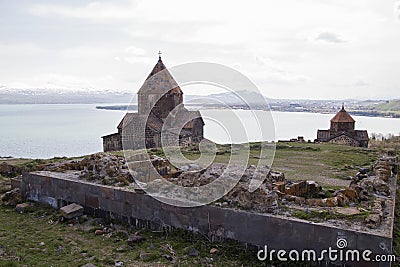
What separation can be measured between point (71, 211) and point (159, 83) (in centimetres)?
1546

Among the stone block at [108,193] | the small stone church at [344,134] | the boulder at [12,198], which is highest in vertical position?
the small stone church at [344,134]

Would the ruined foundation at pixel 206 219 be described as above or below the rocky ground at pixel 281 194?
below

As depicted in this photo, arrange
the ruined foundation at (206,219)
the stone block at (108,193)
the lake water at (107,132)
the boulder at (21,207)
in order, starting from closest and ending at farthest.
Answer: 1. the ruined foundation at (206,219)
2. the stone block at (108,193)
3. the boulder at (21,207)
4. the lake water at (107,132)

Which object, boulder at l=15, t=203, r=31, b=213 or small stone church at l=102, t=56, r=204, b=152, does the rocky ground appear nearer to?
boulder at l=15, t=203, r=31, b=213

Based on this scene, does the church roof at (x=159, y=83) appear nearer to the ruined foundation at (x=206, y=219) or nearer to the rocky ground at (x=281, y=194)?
the ruined foundation at (x=206, y=219)

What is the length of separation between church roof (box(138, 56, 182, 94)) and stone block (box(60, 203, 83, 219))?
1477 centimetres

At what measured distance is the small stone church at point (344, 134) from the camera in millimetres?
27953

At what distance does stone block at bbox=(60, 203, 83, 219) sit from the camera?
23.5 ft

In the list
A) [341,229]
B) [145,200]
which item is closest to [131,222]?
[145,200]

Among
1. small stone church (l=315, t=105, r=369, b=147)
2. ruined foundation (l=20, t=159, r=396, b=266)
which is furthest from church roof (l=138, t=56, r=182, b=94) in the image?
small stone church (l=315, t=105, r=369, b=147)

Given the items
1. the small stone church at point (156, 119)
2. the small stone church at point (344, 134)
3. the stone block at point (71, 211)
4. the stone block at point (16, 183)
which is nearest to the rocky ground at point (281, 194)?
the stone block at point (71, 211)

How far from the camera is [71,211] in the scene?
721 centimetres

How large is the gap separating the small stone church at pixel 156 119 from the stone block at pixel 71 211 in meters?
12.8

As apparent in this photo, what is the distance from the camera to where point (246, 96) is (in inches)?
253
